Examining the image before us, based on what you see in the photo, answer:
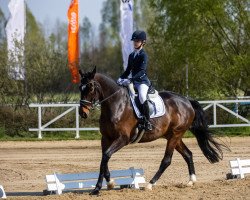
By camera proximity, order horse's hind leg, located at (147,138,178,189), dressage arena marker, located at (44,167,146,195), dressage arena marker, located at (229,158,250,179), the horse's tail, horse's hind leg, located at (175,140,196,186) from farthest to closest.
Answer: the horse's tail < dressage arena marker, located at (229,158,250,179) < horse's hind leg, located at (175,140,196,186) < horse's hind leg, located at (147,138,178,189) < dressage arena marker, located at (44,167,146,195)

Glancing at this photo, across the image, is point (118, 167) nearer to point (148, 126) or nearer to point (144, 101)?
point (148, 126)

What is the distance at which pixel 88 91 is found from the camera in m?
11.6

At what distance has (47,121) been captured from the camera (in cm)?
2538

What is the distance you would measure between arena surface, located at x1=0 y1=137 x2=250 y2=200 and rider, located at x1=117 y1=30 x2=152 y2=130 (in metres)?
1.44

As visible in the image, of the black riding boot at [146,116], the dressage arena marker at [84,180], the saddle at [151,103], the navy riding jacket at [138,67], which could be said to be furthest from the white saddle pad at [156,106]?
the dressage arena marker at [84,180]

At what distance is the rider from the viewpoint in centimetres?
1223

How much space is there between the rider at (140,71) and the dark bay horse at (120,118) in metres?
0.22

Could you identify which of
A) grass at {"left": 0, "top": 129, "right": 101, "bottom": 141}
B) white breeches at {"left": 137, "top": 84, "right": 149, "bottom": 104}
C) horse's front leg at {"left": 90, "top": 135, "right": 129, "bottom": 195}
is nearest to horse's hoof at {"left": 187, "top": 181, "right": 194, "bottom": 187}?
horse's front leg at {"left": 90, "top": 135, "right": 129, "bottom": 195}

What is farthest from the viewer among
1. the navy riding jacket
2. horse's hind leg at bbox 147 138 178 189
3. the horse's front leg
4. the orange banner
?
the orange banner

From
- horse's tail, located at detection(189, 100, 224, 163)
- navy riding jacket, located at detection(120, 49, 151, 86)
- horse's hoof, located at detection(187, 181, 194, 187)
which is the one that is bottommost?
horse's hoof, located at detection(187, 181, 194, 187)

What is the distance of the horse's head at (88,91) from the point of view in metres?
11.4

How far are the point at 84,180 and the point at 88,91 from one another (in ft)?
5.80

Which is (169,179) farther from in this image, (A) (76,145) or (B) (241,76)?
(B) (241,76)

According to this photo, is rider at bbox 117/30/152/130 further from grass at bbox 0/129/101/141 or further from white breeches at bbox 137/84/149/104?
grass at bbox 0/129/101/141
